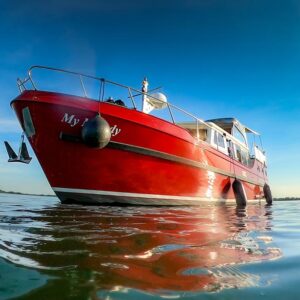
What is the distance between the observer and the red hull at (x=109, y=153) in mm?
6809

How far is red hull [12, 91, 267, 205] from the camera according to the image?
6.81m

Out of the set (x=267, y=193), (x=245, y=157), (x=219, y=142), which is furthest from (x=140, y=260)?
(x=267, y=193)

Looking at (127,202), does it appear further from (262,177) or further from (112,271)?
(262,177)

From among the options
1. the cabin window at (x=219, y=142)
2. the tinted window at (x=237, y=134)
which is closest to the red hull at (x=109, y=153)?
the cabin window at (x=219, y=142)

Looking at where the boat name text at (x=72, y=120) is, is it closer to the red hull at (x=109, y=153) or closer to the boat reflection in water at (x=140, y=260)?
the red hull at (x=109, y=153)

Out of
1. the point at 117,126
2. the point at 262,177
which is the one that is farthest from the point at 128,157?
the point at 262,177

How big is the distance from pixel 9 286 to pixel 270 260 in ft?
4.48

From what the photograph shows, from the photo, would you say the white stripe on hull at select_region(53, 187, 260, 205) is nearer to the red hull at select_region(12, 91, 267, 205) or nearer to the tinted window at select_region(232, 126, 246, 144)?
the red hull at select_region(12, 91, 267, 205)

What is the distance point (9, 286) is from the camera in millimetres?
1150

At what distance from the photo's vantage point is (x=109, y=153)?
6.88 meters

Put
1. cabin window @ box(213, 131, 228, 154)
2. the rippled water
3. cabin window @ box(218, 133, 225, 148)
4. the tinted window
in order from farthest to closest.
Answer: the tinted window
cabin window @ box(218, 133, 225, 148)
cabin window @ box(213, 131, 228, 154)
the rippled water

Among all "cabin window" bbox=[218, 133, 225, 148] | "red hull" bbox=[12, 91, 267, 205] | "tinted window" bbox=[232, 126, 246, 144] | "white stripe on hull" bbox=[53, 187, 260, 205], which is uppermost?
"tinted window" bbox=[232, 126, 246, 144]

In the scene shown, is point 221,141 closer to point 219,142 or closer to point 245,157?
point 219,142

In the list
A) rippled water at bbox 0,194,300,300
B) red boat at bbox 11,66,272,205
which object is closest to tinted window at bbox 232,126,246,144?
red boat at bbox 11,66,272,205
